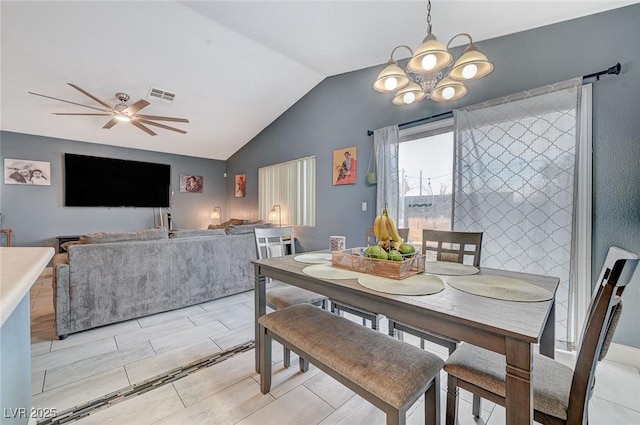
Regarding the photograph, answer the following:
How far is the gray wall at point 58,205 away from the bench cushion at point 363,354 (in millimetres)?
5105

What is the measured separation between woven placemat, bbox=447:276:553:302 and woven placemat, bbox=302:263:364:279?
47 centimetres

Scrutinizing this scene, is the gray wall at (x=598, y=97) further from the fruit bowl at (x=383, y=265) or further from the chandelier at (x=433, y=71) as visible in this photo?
the fruit bowl at (x=383, y=265)

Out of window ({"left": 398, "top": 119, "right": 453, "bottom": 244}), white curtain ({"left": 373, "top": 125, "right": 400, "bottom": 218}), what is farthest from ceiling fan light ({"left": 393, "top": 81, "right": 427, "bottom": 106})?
white curtain ({"left": 373, "top": 125, "right": 400, "bottom": 218})

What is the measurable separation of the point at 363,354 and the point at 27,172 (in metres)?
5.98

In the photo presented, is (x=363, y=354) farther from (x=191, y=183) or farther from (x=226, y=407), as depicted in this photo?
(x=191, y=183)

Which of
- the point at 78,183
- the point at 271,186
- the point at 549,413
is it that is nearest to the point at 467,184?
the point at 549,413

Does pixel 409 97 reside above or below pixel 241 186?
above

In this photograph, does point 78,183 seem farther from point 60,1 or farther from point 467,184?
point 467,184

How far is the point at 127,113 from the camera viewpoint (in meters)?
3.20

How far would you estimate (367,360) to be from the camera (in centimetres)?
108

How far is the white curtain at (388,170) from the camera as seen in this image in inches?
121

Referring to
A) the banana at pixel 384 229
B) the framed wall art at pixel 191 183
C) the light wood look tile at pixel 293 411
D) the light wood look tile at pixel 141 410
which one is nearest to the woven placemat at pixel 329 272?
the banana at pixel 384 229

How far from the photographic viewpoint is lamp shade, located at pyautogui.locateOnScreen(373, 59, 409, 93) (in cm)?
154

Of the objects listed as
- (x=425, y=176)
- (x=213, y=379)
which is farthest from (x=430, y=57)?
(x=213, y=379)
